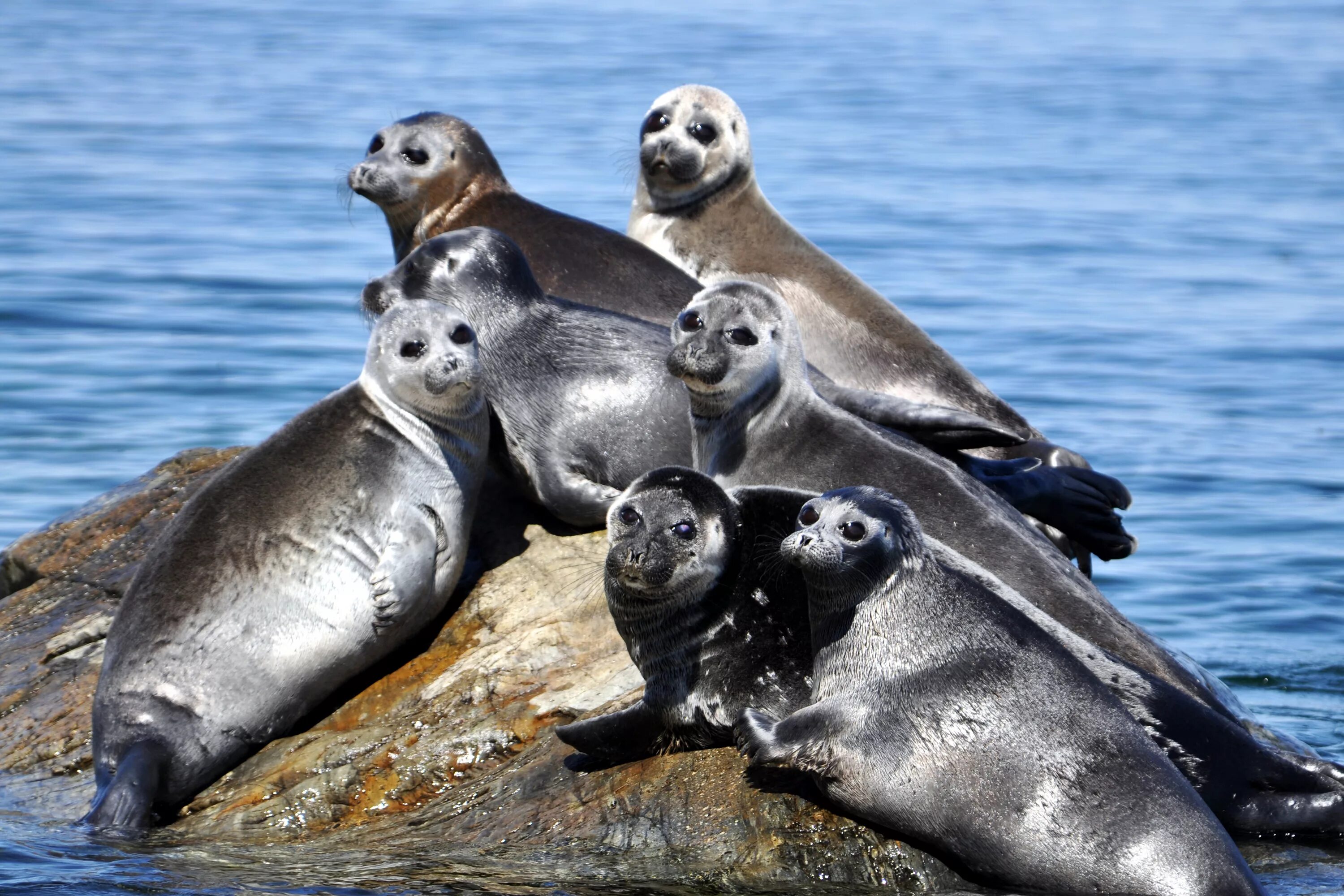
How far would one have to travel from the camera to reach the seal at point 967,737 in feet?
15.6

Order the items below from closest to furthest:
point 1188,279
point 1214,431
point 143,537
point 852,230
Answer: point 143,537
point 1214,431
point 1188,279
point 852,230

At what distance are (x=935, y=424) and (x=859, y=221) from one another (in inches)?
513

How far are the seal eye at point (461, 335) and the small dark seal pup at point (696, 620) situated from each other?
133cm

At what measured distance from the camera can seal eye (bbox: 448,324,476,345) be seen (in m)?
6.66

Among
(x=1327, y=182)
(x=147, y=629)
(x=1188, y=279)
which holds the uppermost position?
(x=1327, y=182)

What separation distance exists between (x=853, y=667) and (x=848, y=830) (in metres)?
0.43

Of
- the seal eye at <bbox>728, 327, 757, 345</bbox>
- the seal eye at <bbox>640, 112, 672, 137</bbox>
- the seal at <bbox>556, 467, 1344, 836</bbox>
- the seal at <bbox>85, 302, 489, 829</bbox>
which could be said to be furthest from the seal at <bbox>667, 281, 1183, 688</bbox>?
the seal eye at <bbox>640, 112, 672, 137</bbox>

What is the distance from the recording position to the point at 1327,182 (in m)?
22.5

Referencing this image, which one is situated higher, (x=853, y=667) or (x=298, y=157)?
(x=298, y=157)

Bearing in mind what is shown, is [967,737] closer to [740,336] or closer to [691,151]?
[740,336]

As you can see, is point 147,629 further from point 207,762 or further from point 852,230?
point 852,230

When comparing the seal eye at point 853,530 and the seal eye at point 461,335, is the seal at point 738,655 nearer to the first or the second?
the seal eye at point 853,530

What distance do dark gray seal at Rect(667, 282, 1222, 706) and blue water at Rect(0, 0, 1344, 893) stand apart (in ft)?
3.98

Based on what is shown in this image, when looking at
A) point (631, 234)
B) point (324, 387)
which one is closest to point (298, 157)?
point (324, 387)
